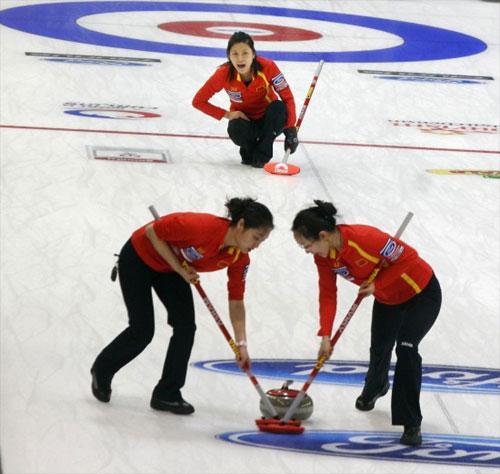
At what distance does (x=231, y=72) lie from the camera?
291 inches

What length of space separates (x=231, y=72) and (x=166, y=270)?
317 cm

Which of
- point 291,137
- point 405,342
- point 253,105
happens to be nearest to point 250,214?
point 405,342

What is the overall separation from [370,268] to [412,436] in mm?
626

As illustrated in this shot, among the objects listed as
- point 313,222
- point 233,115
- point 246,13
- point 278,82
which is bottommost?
point 246,13

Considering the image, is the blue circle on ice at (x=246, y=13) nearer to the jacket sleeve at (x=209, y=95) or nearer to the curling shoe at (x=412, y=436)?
the jacket sleeve at (x=209, y=95)

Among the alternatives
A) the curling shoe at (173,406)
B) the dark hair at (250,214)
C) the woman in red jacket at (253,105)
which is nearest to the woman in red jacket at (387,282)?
the dark hair at (250,214)

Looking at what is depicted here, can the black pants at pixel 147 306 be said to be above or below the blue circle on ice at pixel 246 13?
above

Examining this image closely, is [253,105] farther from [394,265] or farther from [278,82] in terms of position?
[394,265]

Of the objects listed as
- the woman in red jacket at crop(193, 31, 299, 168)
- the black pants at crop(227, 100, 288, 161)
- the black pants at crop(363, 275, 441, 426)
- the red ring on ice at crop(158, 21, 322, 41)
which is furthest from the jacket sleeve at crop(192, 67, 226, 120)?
the red ring on ice at crop(158, 21, 322, 41)

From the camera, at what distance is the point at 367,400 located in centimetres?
473

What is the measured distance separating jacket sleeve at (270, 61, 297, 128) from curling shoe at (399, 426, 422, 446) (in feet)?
11.1

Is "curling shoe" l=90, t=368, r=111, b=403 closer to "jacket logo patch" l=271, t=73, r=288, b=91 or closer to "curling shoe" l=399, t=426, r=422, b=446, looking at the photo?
"curling shoe" l=399, t=426, r=422, b=446

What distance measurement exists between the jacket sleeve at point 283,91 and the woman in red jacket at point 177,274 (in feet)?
10.4

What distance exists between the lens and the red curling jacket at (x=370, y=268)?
170 inches
